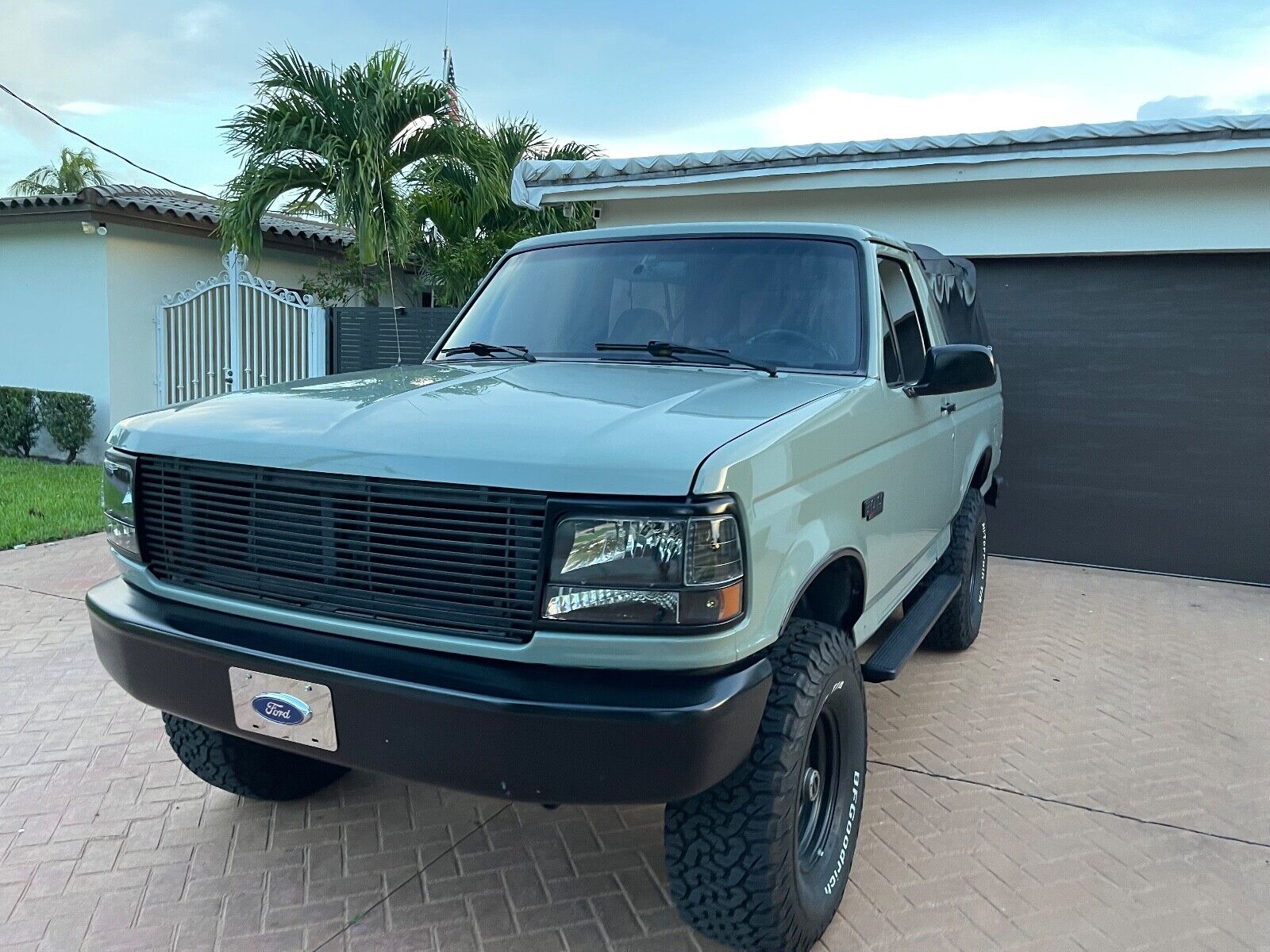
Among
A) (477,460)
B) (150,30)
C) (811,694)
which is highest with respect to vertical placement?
(150,30)

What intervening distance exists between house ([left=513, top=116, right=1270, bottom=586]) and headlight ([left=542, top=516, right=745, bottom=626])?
5.96m

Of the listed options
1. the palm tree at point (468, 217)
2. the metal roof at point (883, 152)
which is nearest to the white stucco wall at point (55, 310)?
the palm tree at point (468, 217)

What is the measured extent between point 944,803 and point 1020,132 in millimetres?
5206

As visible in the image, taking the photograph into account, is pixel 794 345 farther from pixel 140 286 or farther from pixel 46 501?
pixel 140 286

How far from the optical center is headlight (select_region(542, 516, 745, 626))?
2.13m

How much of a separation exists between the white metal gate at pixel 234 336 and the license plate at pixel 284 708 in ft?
25.0

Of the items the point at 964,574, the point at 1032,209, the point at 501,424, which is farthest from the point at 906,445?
the point at 1032,209

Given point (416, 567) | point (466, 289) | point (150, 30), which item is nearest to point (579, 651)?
point (416, 567)

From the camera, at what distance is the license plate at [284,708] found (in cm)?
231

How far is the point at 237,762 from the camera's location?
330 centimetres

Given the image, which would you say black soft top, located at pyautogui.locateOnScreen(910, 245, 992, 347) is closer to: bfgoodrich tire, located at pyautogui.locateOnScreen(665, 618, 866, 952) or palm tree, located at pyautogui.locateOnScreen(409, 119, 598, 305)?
bfgoodrich tire, located at pyautogui.locateOnScreen(665, 618, 866, 952)

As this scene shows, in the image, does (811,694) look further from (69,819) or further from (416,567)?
(69,819)

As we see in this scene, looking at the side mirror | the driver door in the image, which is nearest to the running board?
the driver door

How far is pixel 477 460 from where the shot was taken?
7.23ft
